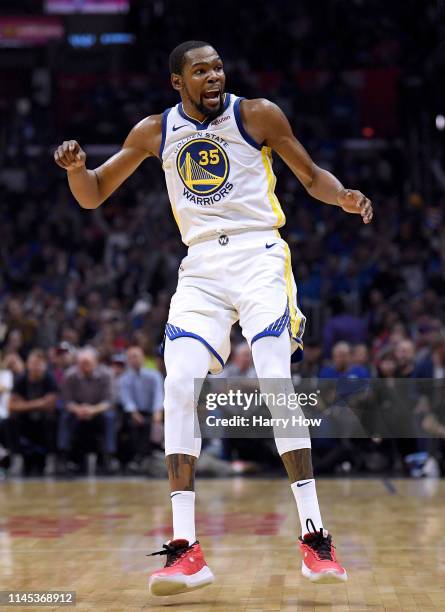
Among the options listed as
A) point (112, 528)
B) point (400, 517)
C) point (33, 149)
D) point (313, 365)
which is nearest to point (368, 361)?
point (313, 365)

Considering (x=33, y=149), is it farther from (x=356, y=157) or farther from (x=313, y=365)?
(x=313, y=365)

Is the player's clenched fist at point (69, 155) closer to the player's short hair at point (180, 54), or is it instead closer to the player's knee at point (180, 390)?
the player's short hair at point (180, 54)

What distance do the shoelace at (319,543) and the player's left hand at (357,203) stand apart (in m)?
1.28

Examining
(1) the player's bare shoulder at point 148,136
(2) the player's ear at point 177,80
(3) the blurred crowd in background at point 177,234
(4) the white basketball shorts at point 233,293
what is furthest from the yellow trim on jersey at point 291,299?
(3) the blurred crowd in background at point 177,234

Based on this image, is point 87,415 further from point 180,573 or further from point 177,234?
point 180,573

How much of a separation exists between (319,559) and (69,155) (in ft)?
6.45

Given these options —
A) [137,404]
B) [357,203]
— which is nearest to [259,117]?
[357,203]

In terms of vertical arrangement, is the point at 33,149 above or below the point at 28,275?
above

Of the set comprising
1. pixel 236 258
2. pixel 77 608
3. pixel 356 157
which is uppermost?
pixel 356 157

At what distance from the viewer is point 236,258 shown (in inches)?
182

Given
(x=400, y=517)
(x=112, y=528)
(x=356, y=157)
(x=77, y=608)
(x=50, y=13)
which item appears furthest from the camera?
(x=50, y=13)

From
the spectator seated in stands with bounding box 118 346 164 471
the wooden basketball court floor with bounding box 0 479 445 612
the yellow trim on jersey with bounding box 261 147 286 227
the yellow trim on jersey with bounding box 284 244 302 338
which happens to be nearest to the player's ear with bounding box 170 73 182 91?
the yellow trim on jersey with bounding box 261 147 286 227

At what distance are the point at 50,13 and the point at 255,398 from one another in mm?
19924

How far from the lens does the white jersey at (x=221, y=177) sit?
183 inches
